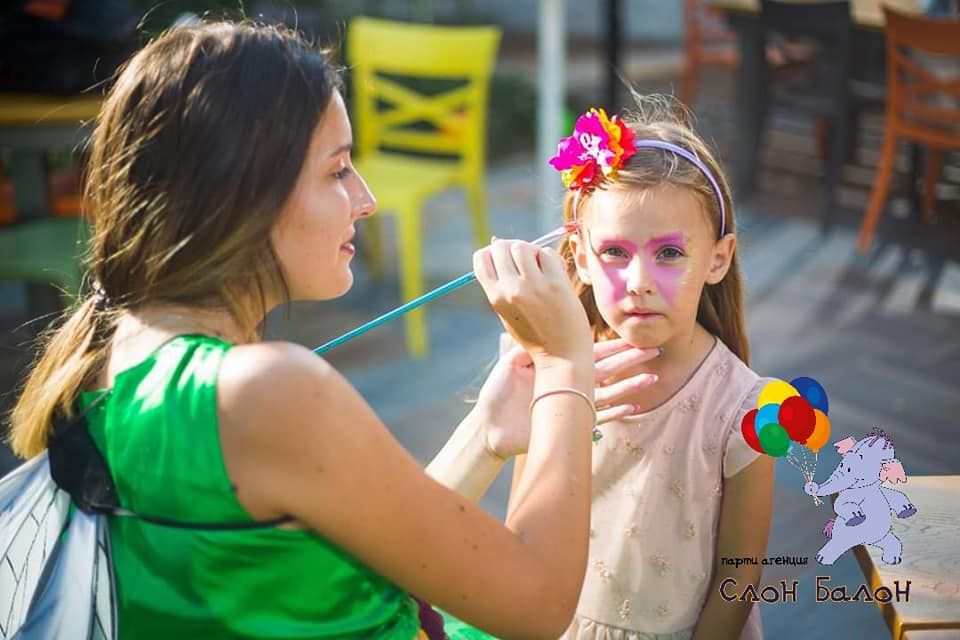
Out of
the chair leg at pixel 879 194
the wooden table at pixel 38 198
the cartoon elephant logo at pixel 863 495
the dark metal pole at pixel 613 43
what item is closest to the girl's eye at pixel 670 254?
the cartoon elephant logo at pixel 863 495

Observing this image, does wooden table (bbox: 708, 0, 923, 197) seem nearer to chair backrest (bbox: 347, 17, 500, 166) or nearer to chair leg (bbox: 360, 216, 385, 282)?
chair backrest (bbox: 347, 17, 500, 166)

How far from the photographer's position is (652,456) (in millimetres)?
1507

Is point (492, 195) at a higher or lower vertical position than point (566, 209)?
lower

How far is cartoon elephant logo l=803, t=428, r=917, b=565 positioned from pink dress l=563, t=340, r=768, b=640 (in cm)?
23

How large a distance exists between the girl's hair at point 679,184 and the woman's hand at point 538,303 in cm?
29

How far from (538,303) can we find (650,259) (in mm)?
296

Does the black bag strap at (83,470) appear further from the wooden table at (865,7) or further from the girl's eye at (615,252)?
the wooden table at (865,7)

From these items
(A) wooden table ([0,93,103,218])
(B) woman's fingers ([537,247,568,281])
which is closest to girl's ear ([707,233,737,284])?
(B) woman's fingers ([537,247,568,281])

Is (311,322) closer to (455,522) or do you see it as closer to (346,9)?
(455,522)

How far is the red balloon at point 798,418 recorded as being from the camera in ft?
3.95

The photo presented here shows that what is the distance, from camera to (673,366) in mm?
1546

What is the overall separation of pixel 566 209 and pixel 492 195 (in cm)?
384

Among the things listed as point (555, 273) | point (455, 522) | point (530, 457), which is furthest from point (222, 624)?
point (555, 273)

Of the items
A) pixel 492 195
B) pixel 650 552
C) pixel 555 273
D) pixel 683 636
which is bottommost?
pixel 492 195
